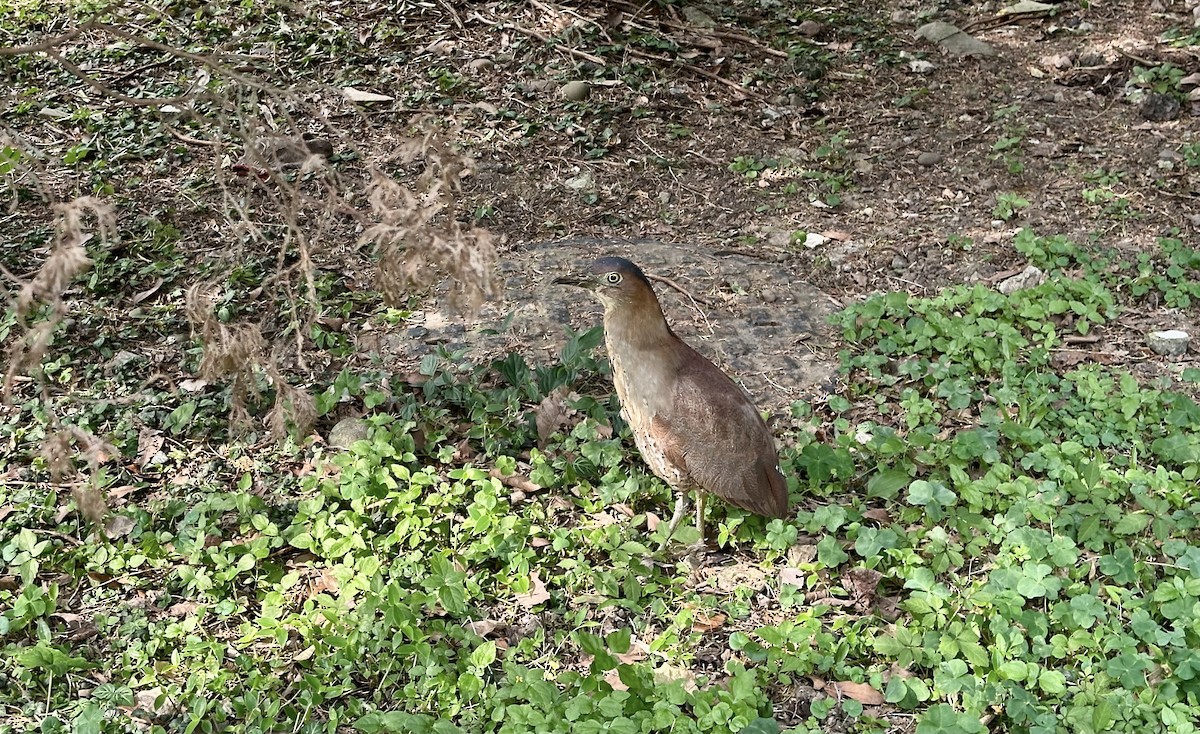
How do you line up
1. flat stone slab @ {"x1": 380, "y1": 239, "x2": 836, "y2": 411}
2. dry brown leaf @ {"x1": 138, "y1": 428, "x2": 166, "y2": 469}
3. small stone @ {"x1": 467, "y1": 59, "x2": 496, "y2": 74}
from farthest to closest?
1. small stone @ {"x1": 467, "y1": 59, "x2": 496, "y2": 74}
2. flat stone slab @ {"x1": 380, "y1": 239, "x2": 836, "y2": 411}
3. dry brown leaf @ {"x1": 138, "y1": 428, "x2": 166, "y2": 469}

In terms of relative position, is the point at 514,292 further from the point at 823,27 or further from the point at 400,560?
the point at 823,27

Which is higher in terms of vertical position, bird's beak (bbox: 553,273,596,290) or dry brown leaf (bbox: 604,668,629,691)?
bird's beak (bbox: 553,273,596,290)

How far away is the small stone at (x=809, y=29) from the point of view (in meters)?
8.90

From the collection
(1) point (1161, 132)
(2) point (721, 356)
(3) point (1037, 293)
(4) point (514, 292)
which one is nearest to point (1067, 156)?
(1) point (1161, 132)

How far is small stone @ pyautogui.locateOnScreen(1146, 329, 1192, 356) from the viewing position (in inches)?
214

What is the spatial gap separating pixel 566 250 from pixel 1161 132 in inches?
178

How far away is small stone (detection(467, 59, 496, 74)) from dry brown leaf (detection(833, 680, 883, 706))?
5823mm

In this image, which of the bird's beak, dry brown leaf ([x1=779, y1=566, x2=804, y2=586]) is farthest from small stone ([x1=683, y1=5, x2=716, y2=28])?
dry brown leaf ([x1=779, y1=566, x2=804, y2=586])

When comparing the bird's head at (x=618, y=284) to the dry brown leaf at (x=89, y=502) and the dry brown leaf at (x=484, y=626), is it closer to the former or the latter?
the dry brown leaf at (x=484, y=626)

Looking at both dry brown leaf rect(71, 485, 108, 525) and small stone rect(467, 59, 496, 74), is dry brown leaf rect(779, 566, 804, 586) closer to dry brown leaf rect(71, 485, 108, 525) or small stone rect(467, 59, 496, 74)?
dry brown leaf rect(71, 485, 108, 525)

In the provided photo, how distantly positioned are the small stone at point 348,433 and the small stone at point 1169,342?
13.3 ft

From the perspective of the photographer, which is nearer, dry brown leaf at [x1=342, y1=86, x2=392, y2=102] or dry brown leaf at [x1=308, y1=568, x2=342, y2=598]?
dry brown leaf at [x1=308, y1=568, x2=342, y2=598]

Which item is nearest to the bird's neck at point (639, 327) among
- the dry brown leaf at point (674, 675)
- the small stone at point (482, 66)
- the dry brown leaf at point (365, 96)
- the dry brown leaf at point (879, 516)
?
the dry brown leaf at point (879, 516)

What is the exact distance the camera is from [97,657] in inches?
148
